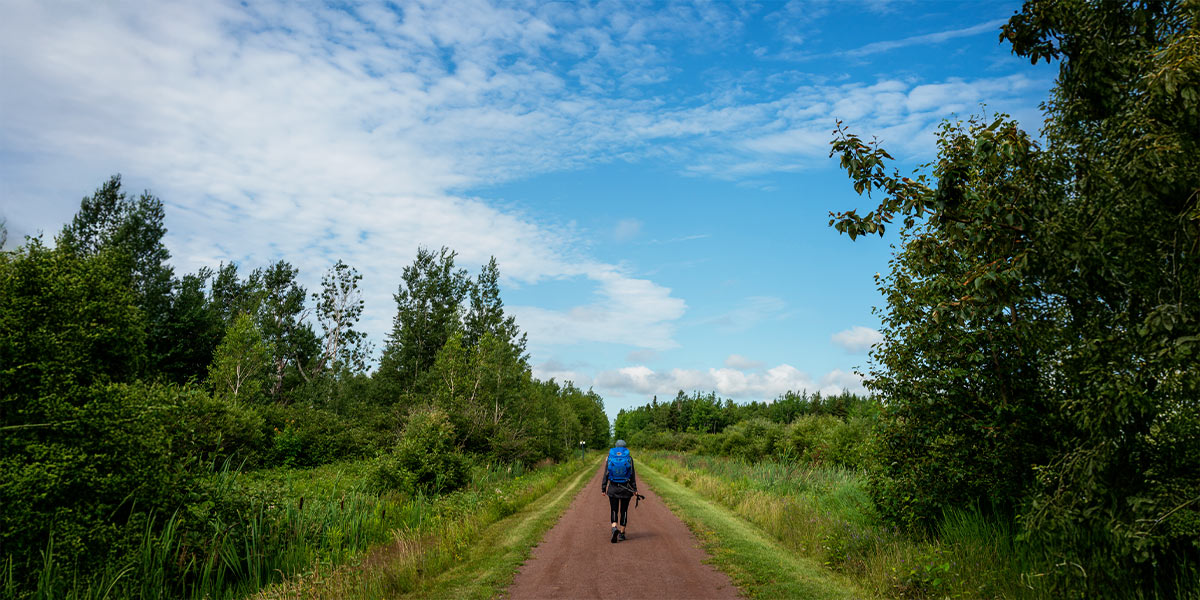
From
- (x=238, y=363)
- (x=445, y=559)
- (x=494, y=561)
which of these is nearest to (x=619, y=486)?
(x=494, y=561)

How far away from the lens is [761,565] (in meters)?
9.71

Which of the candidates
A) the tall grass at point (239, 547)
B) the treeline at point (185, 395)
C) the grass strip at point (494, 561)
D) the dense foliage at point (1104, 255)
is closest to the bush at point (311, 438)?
the treeline at point (185, 395)

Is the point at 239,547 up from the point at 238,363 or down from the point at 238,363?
down

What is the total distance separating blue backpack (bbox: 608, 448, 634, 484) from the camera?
1289cm

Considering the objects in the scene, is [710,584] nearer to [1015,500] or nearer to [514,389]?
[1015,500]

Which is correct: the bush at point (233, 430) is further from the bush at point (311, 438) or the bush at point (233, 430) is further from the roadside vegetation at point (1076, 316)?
the roadside vegetation at point (1076, 316)

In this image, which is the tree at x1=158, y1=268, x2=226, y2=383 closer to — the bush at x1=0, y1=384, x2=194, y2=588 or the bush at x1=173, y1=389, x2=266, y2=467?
the bush at x1=173, y1=389, x2=266, y2=467

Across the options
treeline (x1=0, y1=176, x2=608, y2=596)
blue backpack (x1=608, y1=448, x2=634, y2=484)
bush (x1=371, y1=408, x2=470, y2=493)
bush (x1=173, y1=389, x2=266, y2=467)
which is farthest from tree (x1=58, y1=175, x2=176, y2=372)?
blue backpack (x1=608, y1=448, x2=634, y2=484)

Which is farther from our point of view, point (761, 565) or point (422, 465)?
point (422, 465)

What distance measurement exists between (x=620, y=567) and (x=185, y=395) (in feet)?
28.3

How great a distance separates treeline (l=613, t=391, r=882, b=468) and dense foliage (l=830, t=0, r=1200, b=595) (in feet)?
15.4

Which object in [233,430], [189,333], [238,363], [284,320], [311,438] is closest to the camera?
[233,430]

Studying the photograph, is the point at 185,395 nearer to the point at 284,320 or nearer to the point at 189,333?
the point at 189,333

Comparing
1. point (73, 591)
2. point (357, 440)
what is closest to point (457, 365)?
point (357, 440)
